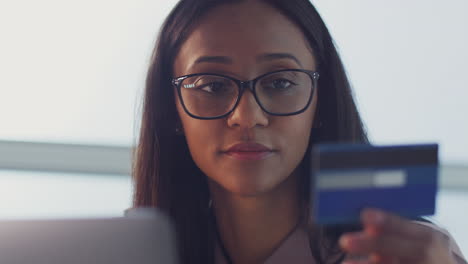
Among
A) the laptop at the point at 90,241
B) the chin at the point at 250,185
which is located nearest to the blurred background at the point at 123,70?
the chin at the point at 250,185

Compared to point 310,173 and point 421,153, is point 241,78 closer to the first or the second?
→ point 310,173

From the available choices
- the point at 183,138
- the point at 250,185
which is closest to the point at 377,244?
the point at 250,185

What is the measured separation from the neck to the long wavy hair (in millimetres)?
34

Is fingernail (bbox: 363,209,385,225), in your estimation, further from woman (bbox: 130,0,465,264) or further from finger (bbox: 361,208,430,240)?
woman (bbox: 130,0,465,264)

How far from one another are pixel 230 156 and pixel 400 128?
6.48 feet

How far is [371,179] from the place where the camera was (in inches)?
23.5

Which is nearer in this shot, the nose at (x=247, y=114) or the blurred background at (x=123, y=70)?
the nose at (x=247, y=114)

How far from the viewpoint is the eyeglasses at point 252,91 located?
0.97 metres

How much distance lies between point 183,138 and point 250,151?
0.26 m

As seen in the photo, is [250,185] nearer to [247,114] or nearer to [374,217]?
[247,114]

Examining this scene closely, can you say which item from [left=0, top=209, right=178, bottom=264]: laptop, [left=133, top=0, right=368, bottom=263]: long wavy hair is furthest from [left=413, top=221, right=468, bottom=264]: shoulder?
[left=0, top=209, right=178, bottom=264]: laptop

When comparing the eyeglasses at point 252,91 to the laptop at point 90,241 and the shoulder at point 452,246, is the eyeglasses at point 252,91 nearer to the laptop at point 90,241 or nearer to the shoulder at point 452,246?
the shoulder at point 452,246

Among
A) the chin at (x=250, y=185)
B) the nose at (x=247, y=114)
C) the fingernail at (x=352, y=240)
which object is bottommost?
the chin at (x=250, y=185)

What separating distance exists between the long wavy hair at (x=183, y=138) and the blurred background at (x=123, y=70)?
1599mm
